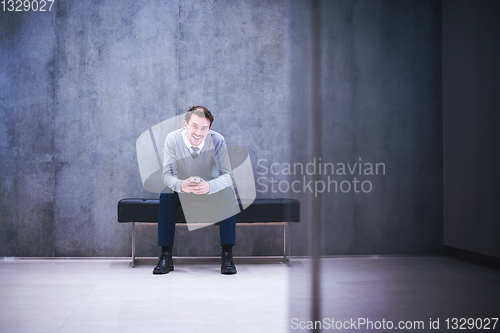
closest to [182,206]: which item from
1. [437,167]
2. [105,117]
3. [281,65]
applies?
[105,117]

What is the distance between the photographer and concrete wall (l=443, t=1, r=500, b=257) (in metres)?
2.47

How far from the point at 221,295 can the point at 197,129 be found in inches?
46.9

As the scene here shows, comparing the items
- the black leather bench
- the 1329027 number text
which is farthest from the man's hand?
the 1329027 number text

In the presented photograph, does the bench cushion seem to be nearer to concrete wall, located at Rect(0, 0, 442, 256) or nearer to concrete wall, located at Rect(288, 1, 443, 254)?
concrete wall, located at Rect(288, 1, 443, 254)

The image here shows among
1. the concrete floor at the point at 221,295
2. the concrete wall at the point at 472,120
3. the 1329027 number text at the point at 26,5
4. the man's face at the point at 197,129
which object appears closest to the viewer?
the concrete floor at the point at 221,295

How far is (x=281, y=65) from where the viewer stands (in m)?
3.30

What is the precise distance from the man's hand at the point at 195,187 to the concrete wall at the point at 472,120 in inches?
69.7

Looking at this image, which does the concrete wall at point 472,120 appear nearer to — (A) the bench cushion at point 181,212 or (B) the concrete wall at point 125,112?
(B) the concrete wall at point 125,112

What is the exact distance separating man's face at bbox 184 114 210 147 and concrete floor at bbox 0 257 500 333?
0.90 metres

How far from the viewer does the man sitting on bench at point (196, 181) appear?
8.53ft

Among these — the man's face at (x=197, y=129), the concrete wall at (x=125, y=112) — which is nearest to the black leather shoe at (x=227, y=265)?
the concrete wall at (x=125, y=112)

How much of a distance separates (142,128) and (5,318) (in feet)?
6.23

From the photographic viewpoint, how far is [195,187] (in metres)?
2.60

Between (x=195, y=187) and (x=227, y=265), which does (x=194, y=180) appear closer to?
(x=195, y=187)
